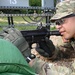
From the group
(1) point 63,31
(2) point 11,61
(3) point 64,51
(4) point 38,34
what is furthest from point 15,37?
(3) point 64,51

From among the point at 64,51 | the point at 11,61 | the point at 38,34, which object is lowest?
the point at 64,51

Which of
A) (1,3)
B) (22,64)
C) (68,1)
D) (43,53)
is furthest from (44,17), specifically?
(22,64)

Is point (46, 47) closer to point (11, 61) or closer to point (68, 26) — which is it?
point (68, 26)

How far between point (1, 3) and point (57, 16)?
4.73 metres

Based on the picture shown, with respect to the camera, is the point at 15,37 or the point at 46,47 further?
the point at 46,47

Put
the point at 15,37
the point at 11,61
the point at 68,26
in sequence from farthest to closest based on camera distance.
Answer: the point at 68,26 < the point at 15,37 < the point at 11,61

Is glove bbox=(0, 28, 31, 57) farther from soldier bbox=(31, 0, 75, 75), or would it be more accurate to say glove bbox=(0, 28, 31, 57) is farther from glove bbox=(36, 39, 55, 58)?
glove bbox=(36, 39, 55, 58)

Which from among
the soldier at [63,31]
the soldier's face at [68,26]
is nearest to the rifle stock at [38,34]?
the soldier at [63,31]

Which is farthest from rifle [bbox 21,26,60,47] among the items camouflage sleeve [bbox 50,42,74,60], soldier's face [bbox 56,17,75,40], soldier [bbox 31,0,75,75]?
soldier's face [bbox 56,17,75,40]

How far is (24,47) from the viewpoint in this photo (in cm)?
215

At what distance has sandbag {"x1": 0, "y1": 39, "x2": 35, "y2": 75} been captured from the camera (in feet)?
5.55

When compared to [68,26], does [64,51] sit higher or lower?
lower

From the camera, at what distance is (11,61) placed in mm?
1722

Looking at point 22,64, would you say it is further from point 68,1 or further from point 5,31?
point 68,1
